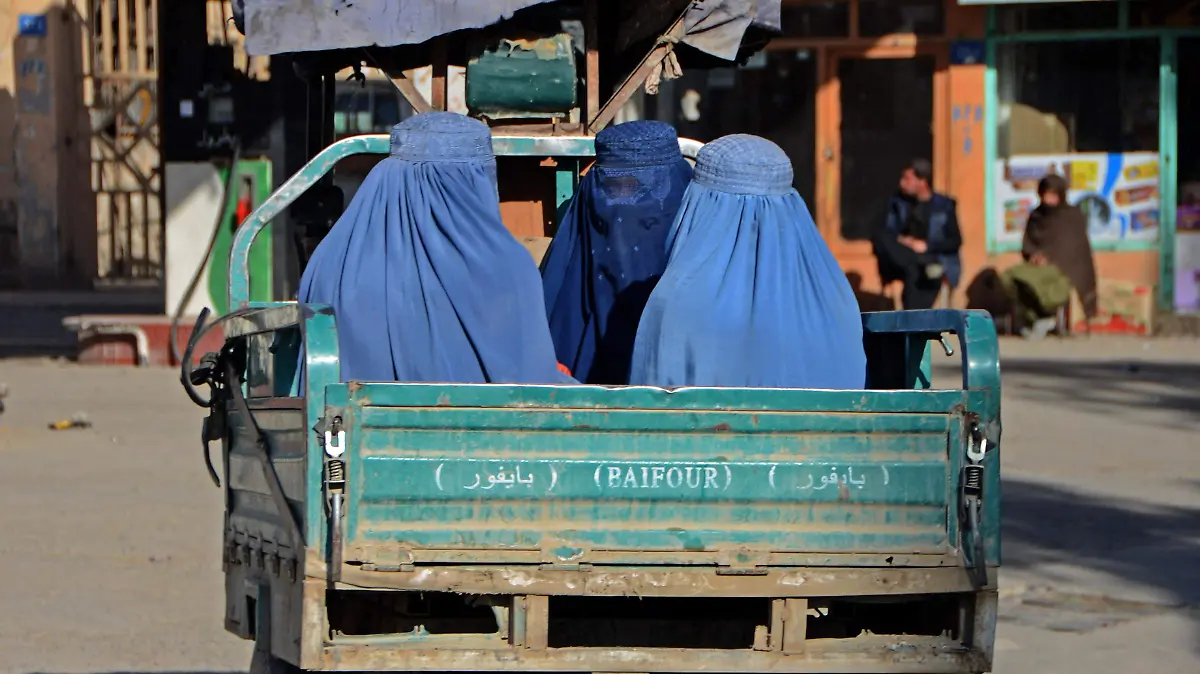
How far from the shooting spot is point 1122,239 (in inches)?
631

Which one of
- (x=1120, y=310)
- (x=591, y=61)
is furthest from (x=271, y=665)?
(x=1120, y=310)

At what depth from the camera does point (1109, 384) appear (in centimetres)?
1288

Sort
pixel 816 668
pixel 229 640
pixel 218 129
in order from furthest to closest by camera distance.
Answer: pixel 218 129 < pixel 229 640 < pixel 816 668

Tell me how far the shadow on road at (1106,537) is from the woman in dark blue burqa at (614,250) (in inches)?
107

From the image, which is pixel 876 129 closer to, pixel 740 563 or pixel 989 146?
pixel 989 146

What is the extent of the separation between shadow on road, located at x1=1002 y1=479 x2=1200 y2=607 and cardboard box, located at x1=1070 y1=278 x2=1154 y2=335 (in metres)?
7.08

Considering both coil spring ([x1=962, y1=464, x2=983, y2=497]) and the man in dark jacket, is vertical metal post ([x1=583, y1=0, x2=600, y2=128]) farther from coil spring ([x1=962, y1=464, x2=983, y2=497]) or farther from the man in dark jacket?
the man in dark jacket

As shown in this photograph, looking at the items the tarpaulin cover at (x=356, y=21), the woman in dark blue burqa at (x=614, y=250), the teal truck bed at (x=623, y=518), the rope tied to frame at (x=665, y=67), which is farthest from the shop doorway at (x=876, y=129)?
the teal truck bed at (x=623, y=518)

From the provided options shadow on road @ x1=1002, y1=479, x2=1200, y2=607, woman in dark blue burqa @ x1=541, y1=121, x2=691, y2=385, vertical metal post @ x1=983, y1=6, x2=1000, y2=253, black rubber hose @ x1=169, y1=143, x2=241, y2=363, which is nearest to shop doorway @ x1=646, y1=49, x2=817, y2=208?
vertical metal post @ x1=983, y1=6, x2=1000, y2=253

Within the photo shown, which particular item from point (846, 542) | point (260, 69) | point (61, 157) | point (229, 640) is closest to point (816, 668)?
Answer: point (846, 542)

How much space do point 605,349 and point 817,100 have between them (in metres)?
11.8

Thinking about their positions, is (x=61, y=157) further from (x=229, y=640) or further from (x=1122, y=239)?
(x=229, y=640)

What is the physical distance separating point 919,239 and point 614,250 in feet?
33.0

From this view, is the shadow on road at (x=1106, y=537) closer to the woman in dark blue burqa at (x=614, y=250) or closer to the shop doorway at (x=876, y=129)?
the woman in dark blue burqa at (x=614, y=250)
